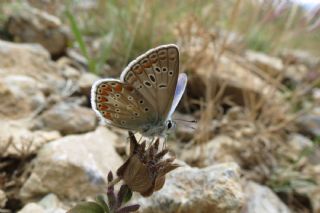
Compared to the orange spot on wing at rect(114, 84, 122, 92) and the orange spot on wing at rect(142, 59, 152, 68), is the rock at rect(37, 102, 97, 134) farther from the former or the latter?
the orange spot on wing at rect(142, 59, 152, 68)

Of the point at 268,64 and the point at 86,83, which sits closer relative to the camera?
the point at 86,83

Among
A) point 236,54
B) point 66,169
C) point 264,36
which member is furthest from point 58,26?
point 264,36

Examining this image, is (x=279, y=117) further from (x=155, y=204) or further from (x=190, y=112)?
(x=155, y=204)

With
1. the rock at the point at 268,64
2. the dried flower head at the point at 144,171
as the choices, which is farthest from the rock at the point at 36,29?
the dried flower head at the point at 144,171

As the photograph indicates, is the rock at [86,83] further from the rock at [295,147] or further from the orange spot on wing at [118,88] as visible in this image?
the rock at [295,147]

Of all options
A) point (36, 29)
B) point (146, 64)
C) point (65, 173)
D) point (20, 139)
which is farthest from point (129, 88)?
point (36, 29)

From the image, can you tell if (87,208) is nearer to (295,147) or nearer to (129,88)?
(129,88)

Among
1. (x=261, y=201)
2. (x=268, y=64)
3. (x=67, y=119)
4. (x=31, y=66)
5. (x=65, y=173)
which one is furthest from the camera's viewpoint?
(x=268, y=64)
